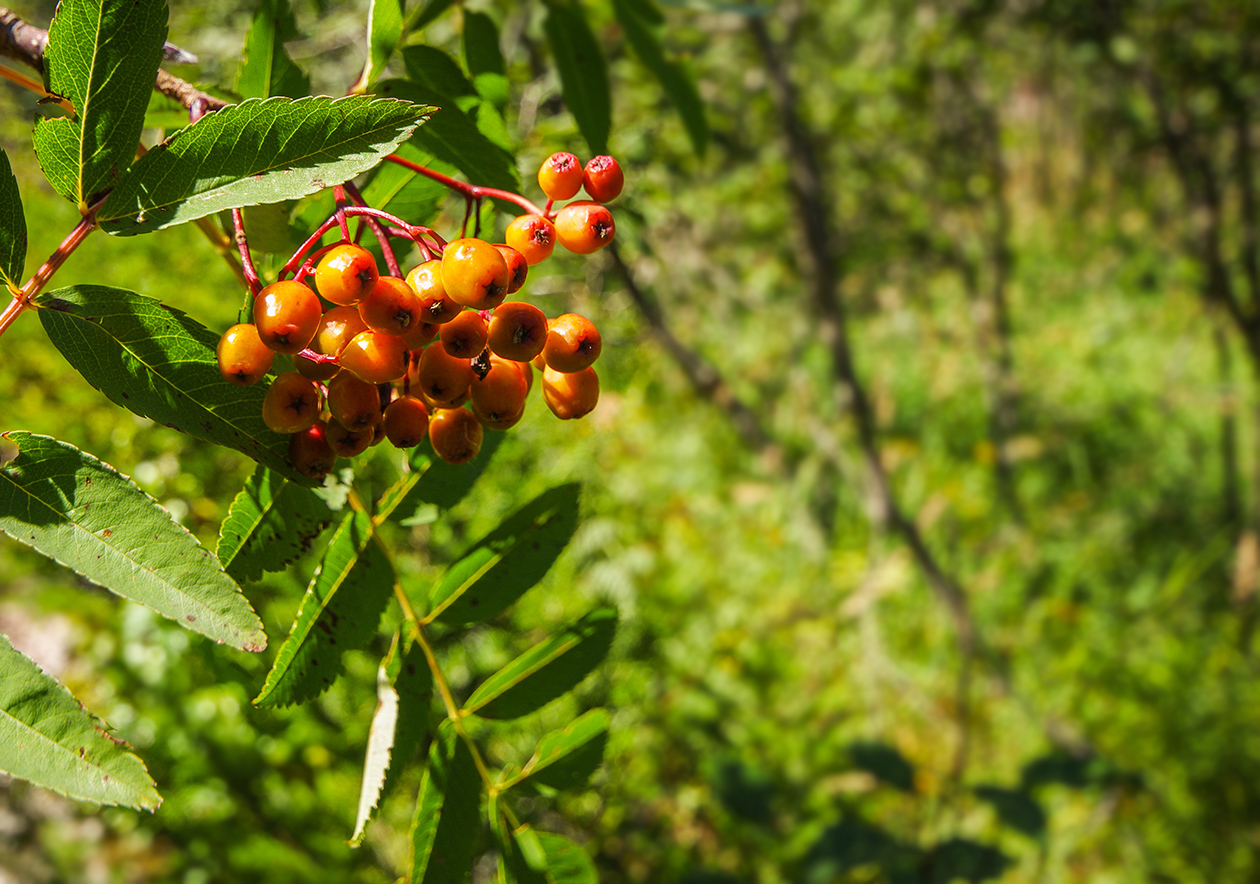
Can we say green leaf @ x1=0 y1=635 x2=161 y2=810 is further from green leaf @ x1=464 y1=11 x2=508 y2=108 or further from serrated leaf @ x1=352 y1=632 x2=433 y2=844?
→ green leaf @ x1=464 y1=11 x2=508 y2=108

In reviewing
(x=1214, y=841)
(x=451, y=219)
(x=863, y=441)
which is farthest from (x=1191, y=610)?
(x=451, y=219)

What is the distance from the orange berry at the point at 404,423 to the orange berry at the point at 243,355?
88 millimetres

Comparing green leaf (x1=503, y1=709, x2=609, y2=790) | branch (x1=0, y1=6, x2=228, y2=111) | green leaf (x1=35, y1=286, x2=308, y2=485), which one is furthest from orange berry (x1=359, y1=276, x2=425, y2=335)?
green leaf (x1=503, y1=709, x2=609, y2=790)

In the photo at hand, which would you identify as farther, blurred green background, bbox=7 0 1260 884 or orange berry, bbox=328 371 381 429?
blurred green background, bbox=7 0 1260 884

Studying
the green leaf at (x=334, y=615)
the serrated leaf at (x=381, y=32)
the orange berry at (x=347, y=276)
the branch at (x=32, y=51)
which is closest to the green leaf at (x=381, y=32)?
the serrated leaf at (x=381, y=32)

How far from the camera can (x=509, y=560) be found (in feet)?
2.40

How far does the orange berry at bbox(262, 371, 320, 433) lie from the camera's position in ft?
1.62

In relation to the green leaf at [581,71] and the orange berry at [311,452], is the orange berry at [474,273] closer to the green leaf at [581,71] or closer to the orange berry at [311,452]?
the orange berry at [311,452]

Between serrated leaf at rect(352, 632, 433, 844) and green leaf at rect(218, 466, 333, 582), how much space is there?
0.42 feet

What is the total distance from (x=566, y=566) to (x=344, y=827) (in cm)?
53

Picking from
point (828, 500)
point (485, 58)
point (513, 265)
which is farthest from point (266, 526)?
point (828, 500)

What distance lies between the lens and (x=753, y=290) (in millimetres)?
4602

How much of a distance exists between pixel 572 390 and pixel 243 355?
0.21 meters

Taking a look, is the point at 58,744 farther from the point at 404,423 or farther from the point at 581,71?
the point at 581,71
